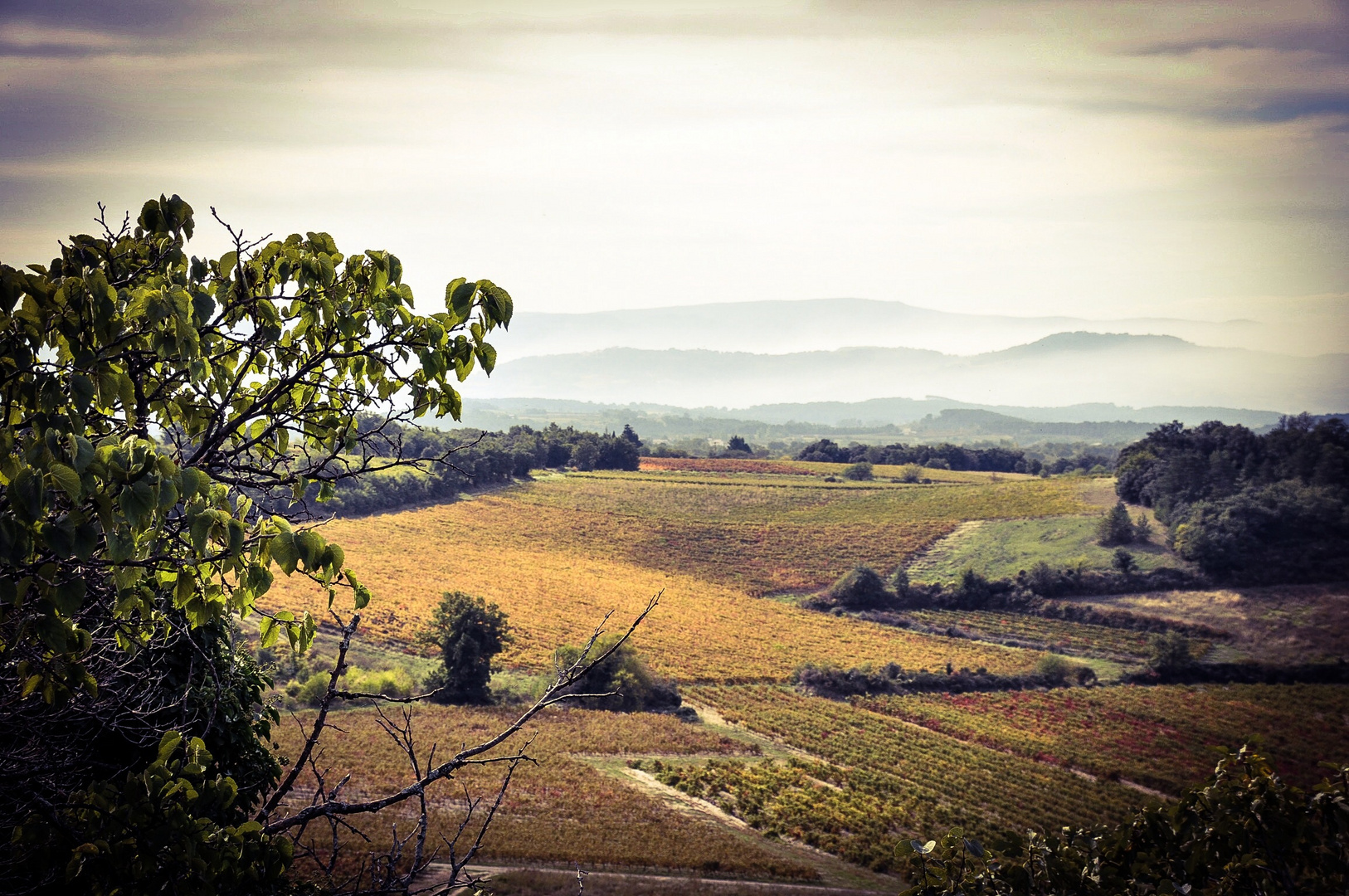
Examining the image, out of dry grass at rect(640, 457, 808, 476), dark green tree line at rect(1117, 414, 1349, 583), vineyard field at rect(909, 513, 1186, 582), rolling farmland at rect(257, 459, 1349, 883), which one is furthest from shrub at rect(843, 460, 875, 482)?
dark green tree line at rect(1117, 414, 1349, 583)

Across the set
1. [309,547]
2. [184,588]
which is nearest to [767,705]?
[184,588]

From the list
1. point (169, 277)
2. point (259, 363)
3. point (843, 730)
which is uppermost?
point (169, 277)

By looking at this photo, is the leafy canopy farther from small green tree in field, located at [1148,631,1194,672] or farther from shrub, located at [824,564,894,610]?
shrub, located at [824,564,894,610]

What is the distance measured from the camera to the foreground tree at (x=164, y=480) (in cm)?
209

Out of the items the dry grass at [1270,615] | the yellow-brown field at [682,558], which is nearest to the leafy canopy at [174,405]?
the yellow-brown field at [682,558]

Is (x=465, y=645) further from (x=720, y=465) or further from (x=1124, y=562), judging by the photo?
(x=720, y=465)

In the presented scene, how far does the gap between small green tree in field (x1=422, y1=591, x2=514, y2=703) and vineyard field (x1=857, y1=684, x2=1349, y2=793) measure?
17266mm

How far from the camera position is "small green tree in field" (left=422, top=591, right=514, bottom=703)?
33.8 metres

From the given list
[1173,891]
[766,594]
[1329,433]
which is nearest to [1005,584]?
[766,594]

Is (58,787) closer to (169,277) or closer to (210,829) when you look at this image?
(210,829)

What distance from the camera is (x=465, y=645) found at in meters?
33.9

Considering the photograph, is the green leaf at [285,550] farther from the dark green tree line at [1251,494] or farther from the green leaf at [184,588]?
the dark green tree line at [1251,494]

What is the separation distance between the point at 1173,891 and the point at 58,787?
492cm

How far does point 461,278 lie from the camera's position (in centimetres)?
293
